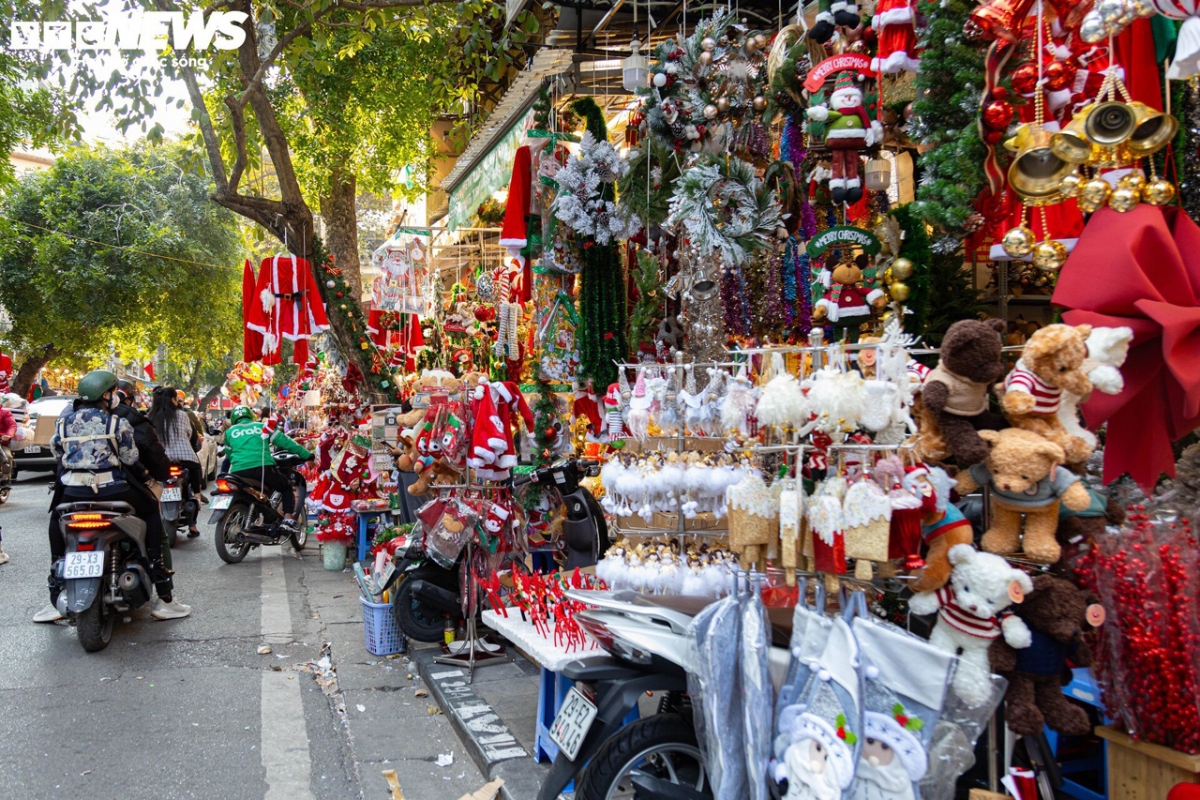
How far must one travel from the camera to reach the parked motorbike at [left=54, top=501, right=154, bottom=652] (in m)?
6.16

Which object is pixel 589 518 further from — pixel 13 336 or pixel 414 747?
pixel 13 336

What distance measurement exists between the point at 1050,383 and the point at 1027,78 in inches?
45.0

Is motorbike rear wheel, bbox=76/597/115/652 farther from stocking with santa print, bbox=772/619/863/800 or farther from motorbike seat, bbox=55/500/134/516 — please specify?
stocking with santa print, bbox=772/619/863/800

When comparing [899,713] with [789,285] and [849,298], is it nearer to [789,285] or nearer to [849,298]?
[849,298]

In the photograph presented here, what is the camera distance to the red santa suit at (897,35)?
3.62 m

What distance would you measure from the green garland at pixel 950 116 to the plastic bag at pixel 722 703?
5.39ft

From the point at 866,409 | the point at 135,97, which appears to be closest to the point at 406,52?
the point at 135,97

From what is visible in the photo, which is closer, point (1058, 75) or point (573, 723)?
point (1058, 75)

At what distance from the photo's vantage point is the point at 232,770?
4508 mm

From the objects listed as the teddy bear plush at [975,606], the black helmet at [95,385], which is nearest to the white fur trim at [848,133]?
the teddy bear plush at [975,606]

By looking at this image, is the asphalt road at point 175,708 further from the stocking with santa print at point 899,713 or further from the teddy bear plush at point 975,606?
the teddy bear plush at point 975,606

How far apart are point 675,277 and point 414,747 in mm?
2947

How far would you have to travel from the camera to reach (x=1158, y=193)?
279 centimetres

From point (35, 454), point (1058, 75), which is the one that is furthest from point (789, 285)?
point (35, 454)
